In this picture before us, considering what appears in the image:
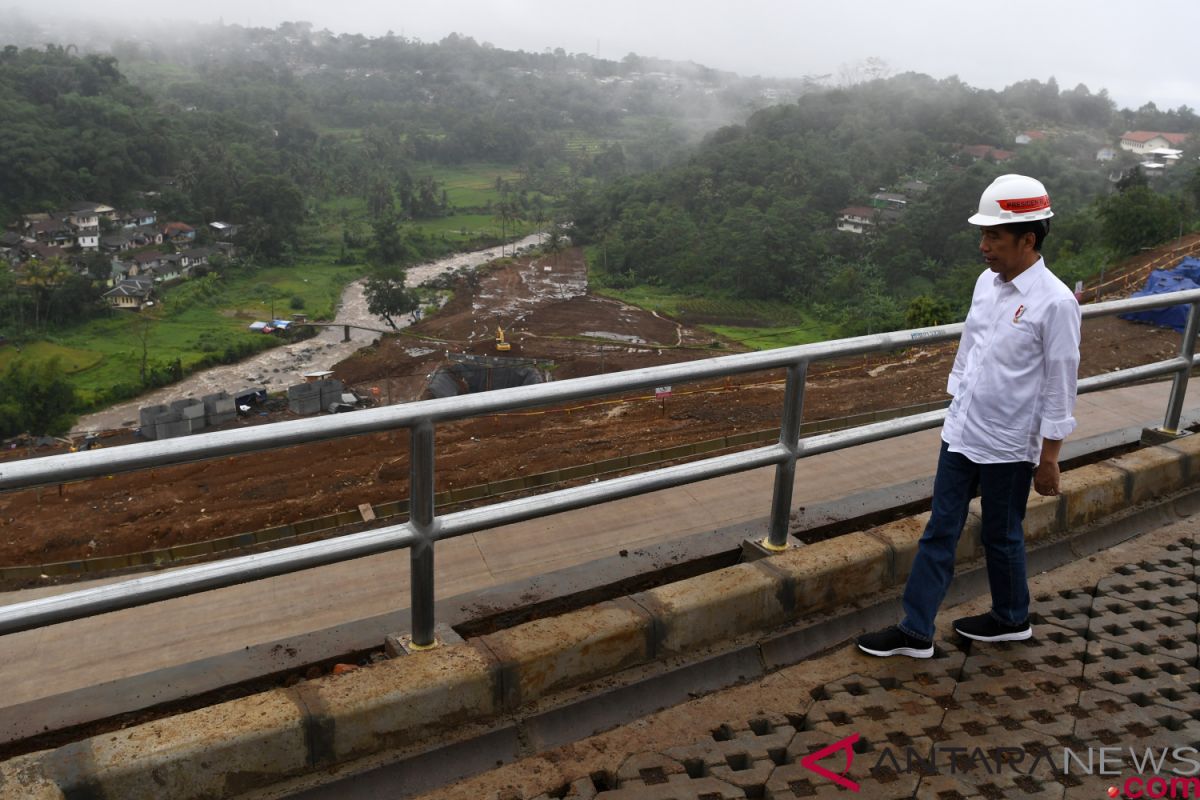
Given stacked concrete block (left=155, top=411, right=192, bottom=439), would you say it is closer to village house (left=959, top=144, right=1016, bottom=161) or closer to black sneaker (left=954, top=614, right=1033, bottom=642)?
black sneaker (left=954, top=614, right=1033, bottom=642)

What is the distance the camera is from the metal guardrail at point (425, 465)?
1.91 meters

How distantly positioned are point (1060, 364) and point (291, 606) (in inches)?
92.6

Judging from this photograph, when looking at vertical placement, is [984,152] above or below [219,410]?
above

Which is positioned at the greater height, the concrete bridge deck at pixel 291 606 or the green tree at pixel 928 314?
the concrete bridge deck at pixel 291 606

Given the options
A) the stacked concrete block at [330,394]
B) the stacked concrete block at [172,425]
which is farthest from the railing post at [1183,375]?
the stacked concrete block at [330,394]

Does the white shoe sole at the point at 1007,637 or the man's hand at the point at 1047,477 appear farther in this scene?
the white shoe sole at the point at 1007,637

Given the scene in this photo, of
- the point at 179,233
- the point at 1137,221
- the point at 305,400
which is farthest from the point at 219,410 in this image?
the point at 179,233

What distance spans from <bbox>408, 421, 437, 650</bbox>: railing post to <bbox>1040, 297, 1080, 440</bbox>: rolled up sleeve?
1629mm

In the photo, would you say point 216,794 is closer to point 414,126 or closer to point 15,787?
point 15,787

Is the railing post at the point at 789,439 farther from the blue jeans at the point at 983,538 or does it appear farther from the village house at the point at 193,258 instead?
the village house at the point at 193,258

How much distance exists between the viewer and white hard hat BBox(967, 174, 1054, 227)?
256cm

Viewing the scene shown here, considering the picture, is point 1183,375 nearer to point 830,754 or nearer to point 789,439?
point 789,439

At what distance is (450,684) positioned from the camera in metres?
2.33

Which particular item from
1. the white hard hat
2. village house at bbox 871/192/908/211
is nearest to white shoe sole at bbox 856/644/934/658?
the white hard hat
